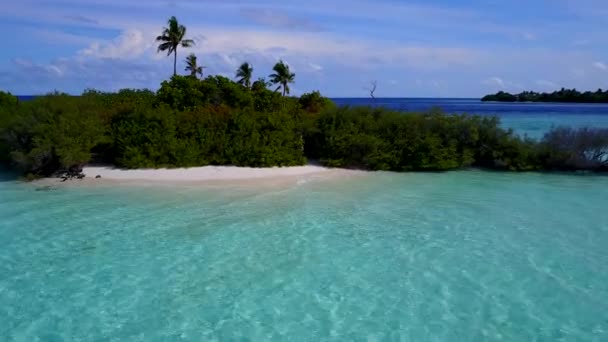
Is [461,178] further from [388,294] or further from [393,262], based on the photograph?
[388,294]

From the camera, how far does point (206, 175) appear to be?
17.6m

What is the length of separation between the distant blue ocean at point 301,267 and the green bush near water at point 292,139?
3.77m

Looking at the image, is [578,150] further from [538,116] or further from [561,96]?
[561,96]

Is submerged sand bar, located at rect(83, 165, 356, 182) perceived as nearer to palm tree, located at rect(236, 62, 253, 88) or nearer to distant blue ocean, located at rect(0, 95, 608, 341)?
distant blue ocean, located at rect(0, 95, 608, 341)

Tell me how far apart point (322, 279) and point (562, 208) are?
815 cm

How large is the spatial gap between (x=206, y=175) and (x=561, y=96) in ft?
407

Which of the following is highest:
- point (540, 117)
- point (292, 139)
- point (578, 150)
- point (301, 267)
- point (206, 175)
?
point (540, 117)

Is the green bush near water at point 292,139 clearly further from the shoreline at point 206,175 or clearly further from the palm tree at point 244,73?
the palm tree at point 244,73

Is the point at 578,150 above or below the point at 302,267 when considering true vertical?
above

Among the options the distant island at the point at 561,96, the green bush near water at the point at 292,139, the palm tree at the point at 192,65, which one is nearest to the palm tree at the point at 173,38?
the palm tree at the point at 192,65

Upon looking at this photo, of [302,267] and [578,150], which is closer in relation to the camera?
[302,267]

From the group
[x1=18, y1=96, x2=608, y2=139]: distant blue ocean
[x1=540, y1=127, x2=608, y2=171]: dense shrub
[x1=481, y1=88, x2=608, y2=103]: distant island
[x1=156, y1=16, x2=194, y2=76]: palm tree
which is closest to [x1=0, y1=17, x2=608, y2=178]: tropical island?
[x1=540, y1=127, x2=608, y2=171]: dense shrub

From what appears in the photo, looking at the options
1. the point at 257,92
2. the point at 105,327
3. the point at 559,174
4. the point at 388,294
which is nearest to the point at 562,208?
the point at 559,174

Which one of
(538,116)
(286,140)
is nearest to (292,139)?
(286,140)
